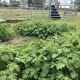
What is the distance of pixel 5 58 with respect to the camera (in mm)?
3424

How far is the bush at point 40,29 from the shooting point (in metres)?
9.75

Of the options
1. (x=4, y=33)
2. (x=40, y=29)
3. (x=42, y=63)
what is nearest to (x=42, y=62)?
(x=42, y=63)

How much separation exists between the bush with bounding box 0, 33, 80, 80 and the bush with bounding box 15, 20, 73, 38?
6.19m

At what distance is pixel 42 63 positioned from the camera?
10.8 ft

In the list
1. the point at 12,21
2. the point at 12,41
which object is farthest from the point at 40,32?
the point at 12,21

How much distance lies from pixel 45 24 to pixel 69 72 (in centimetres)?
673

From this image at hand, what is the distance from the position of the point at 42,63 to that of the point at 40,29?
6523mm

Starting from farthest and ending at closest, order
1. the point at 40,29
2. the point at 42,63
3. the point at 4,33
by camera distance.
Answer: the point at 40,29, the point at 4,33, the point at 42,63

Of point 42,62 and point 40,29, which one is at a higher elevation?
point 42,62

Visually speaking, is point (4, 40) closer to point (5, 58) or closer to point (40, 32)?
point (40, 32)

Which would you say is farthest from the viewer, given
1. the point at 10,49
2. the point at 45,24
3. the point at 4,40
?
the point at 45,24

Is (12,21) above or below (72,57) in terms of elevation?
below

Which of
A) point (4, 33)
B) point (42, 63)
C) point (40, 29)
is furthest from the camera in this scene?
point (40, 29)

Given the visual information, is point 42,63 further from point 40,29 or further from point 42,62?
point 40,29
